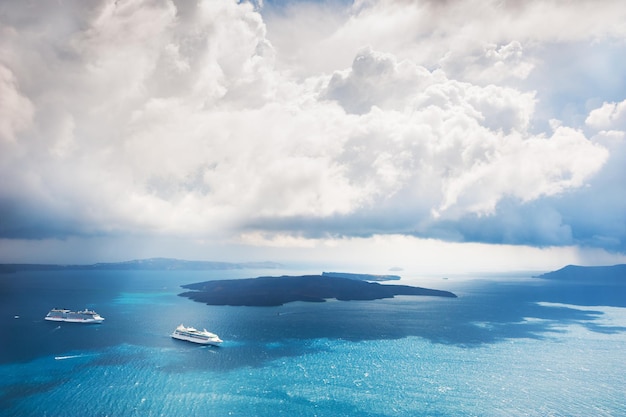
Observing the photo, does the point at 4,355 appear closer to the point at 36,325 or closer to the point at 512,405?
the point at 36,325

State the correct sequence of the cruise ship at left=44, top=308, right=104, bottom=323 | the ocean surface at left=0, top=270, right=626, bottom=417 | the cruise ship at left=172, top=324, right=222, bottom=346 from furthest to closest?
the cruise ship at left=44, top=308, right=104, bottom=323 → the cruise ship at left=172, top=324, right=222, bottom=346 → the ocean surface at left=0, top=270, right=626, bottom=417

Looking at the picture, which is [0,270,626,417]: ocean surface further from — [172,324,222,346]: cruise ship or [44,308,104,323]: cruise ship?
[44,308,104,323]: cruise ship

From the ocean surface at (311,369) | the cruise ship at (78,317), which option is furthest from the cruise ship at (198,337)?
the cruise ship at (78,317)

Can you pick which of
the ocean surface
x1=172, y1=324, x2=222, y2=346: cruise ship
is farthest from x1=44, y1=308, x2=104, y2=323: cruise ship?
x1=172, y1=324, x2=222, y2=346: cruise ship

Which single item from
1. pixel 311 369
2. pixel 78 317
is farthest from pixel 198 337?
pixel 78 317

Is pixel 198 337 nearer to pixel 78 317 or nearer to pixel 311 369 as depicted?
pixel 311 369

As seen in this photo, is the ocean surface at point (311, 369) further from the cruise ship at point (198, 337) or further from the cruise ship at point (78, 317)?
the cruise ship at point (78, 317)

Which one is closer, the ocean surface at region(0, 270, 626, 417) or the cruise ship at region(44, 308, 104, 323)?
the ocean surface at region(0, 270, 626, 417)

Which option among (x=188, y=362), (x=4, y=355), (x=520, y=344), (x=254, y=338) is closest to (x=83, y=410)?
(x=188, y=362)
